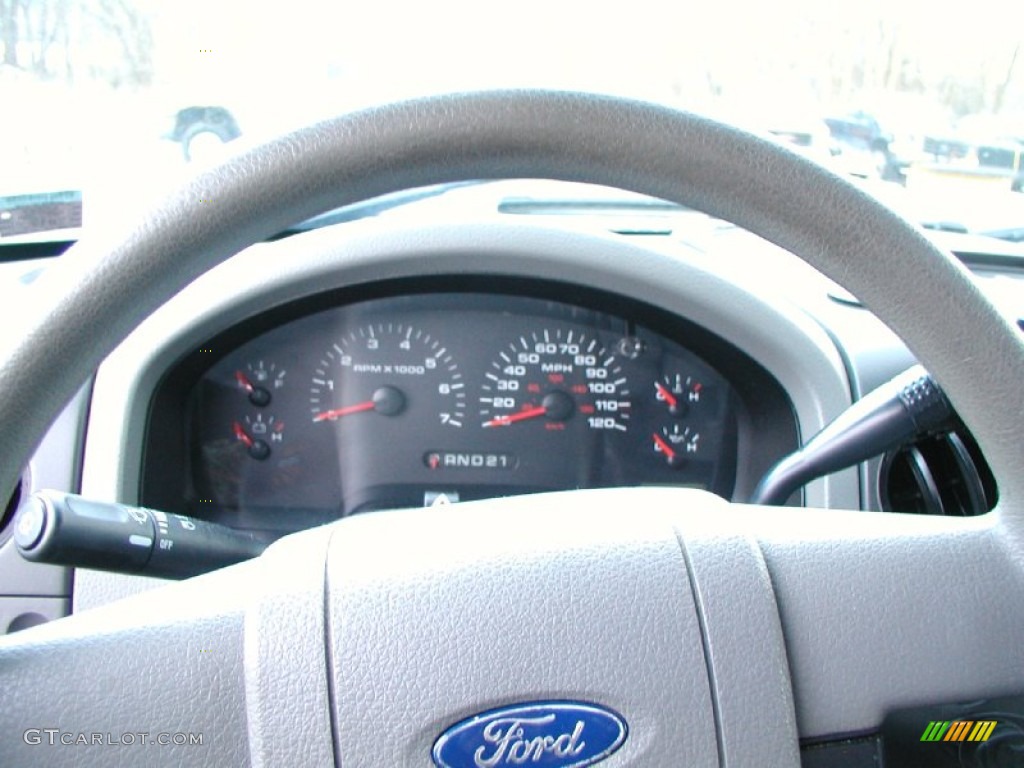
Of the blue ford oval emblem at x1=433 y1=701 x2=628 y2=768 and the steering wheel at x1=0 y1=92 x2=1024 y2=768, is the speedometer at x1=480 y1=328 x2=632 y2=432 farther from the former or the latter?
the blue ford oval emblem at x1=433 y1=701 x2=628 y2=768

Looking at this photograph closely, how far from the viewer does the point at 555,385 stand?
6.82ft

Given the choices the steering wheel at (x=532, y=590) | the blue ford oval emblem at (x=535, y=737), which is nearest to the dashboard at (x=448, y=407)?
the steering wheel at (x=532, y=590)

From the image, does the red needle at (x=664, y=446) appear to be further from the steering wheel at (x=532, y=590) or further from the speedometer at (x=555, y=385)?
the steering wheel at (x=532, y=590)

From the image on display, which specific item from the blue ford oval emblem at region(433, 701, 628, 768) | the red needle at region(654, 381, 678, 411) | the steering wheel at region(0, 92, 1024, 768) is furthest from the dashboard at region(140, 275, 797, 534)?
the blue ford oval emblem at region(433, 701, 628, 768)

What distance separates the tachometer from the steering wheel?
1.13m

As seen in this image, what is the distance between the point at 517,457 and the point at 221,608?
128cm

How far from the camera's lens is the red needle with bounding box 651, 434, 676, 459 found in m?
2.09

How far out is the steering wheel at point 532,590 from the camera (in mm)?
749

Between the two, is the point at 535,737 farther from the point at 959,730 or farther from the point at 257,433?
the point at 257,433

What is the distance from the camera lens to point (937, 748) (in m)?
0.88

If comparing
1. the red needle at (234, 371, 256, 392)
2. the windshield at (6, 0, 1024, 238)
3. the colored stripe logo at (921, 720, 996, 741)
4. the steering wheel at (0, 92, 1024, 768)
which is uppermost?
the windshield at (6, 0, 1024, 238)

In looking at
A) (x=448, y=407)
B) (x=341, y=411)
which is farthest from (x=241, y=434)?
(x=448, y=407)

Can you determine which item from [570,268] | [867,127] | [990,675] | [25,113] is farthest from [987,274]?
[25,113]

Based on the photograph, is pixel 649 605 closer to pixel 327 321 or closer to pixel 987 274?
pixel 327 321
